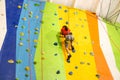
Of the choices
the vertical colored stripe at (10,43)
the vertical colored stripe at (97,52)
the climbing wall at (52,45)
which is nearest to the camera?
the vertical colored stripe at (10,43)

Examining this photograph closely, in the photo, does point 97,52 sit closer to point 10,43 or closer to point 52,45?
point 52,45

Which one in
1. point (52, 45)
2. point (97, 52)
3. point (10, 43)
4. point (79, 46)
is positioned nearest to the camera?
point (10, 43)

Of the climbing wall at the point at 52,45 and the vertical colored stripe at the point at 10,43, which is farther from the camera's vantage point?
the climbing wall at the point at 52,45

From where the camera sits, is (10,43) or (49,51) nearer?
(10,43)

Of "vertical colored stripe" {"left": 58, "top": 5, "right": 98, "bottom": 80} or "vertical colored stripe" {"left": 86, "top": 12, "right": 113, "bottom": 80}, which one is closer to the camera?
"vertical colored stripe" {"left": 58, "top": 5, "right": 98, "bottom": 80}

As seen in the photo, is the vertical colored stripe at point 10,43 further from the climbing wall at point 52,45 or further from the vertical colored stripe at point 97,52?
the vertical colored stripe at point 97,52

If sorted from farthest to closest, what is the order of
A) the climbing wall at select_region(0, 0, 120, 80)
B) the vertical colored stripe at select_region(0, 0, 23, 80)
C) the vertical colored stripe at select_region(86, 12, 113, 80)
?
1. the vertical colored stripe at select_region(86, 12, 113, 80)
2. the climbing wall at select_region(0, 0, 120, 80)
3. the vertical colored stripe at select_region(0, 0, 23, 80)

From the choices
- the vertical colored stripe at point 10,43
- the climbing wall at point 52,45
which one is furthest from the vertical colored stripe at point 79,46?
the vertical colored stripe at point 10,43

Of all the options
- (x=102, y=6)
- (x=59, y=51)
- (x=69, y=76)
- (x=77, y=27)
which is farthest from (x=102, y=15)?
(x=69, y=76)

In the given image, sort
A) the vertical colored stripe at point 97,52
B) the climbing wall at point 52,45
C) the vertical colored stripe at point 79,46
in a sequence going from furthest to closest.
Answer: the vertical colored stripe at point 97,52
the vertical colored stripe at point 79,46
the climbing wall at point 52,45

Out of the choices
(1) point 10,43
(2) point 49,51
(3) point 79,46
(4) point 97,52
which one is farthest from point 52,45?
(4) point 97,52

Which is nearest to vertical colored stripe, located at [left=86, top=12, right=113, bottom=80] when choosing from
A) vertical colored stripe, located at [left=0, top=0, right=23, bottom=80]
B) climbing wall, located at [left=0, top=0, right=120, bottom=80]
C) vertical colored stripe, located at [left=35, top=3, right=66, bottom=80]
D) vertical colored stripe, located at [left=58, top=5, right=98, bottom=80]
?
climbing wall, located at [left=0, top=0, right=120, bottom=80]

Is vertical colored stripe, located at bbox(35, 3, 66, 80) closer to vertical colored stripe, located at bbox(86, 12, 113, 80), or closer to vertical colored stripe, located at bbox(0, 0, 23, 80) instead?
vertical colored stripe, located at bbox(0, 0, 23, 80)

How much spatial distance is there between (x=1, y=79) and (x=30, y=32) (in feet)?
4.70
